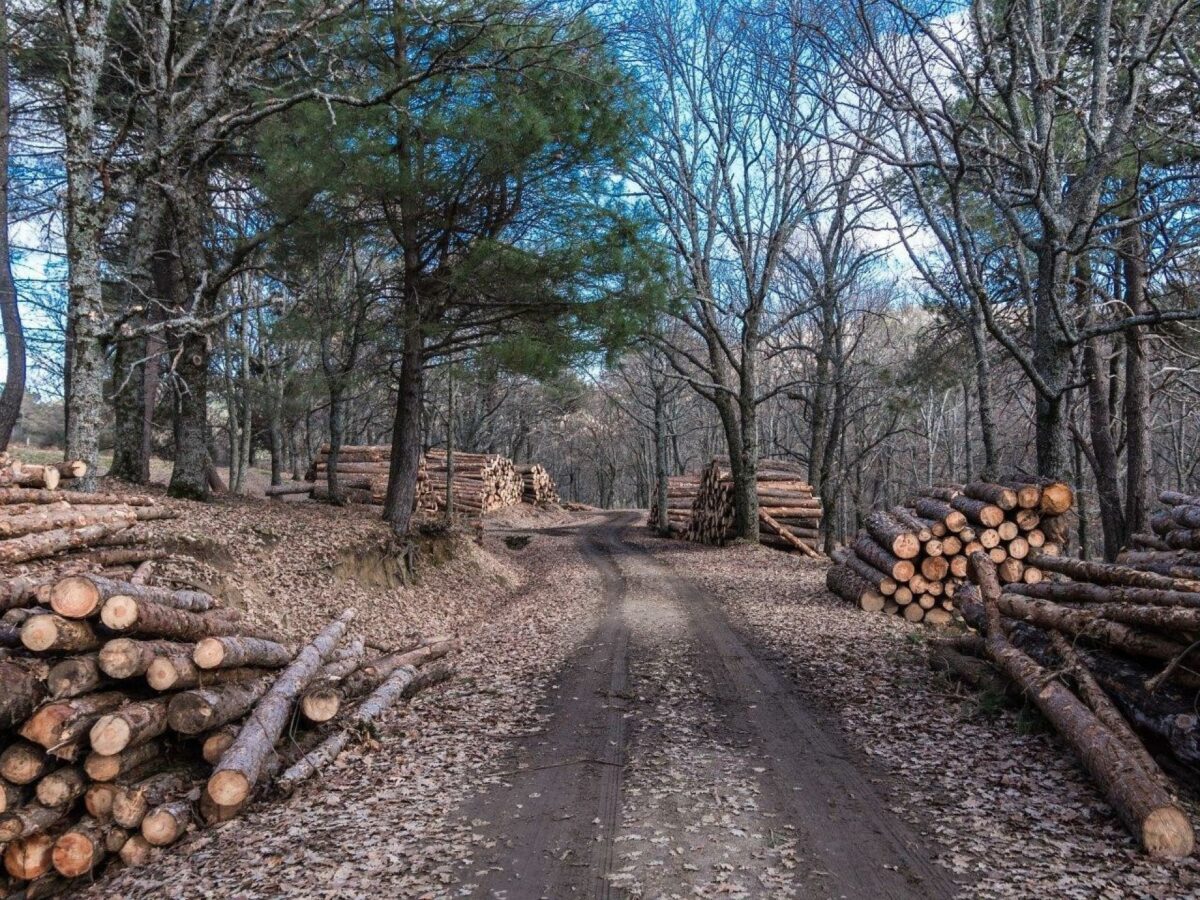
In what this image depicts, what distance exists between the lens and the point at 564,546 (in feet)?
73.2

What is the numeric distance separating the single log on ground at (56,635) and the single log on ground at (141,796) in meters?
0.90

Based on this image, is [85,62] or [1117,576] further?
[85,62]

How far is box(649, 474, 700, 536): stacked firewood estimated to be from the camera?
88.1ft

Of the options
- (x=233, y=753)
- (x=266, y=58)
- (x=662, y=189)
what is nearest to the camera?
(x=233, y=753)

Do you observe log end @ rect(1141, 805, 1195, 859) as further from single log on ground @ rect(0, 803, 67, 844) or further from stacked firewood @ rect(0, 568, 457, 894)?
single log on ground @ rect(0, 803, 67, 844)

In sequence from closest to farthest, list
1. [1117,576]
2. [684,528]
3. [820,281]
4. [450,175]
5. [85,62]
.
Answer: [1117,576] < [85,62] < [450,175] < [820,281] < [684,528]

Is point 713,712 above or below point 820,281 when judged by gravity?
below

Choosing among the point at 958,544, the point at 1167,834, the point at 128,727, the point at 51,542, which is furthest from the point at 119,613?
the point at 958,544

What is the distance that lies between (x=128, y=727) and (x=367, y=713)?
2116 millimetres

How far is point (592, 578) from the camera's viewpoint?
1569 centimetres

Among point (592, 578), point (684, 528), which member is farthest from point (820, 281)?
point (592, 578)

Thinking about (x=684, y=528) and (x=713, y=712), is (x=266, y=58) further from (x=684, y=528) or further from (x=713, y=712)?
(x=684, y=528)

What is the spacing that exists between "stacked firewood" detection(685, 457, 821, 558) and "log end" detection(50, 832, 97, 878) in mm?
17386

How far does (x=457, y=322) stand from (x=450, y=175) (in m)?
2.39
